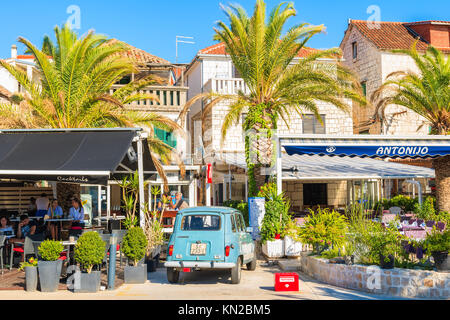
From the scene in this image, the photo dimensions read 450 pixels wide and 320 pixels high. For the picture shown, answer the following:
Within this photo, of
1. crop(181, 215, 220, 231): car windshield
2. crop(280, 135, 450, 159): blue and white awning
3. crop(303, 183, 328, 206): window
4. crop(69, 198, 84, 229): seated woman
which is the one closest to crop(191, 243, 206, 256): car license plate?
crop(181, 215, 220, 231): car windshield

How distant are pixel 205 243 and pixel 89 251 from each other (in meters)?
2.34

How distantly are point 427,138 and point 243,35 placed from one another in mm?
7134

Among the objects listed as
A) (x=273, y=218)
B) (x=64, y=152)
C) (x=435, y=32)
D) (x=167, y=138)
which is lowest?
(x=273, y=218)

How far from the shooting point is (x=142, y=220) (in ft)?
42.7

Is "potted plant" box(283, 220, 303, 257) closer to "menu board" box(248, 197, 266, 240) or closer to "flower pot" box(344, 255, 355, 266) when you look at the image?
"menu board" box(248, 197, 266, 240)

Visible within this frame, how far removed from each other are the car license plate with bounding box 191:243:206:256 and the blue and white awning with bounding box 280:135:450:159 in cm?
522

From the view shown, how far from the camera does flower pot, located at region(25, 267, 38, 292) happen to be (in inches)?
382

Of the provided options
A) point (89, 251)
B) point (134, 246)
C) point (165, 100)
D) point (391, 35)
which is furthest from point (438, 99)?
point (391, 35)

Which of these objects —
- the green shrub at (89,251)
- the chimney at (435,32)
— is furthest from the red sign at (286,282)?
the chimney at (435,32)

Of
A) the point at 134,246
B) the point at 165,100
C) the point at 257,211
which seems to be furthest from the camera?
the point at 165,100

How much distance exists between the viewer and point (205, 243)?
10281 mm

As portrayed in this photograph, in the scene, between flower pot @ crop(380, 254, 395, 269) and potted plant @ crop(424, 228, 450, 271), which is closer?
potted plant @ crop(424, 228, 450, 271)

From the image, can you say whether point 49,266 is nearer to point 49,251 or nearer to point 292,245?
point 49,251
